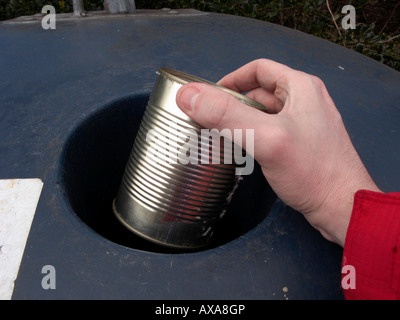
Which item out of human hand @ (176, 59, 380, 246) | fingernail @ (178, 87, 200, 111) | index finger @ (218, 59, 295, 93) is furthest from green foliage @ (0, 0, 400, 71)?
fingernail @ (178, 87, 200, 111)

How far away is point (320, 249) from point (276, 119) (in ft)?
0.78

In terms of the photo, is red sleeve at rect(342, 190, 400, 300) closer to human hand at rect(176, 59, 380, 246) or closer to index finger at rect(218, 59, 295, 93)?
human hand at rect(176, 59, 380, 246)

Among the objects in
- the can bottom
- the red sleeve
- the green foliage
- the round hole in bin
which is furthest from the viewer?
the green foliage

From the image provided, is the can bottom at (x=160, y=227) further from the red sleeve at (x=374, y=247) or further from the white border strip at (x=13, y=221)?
the red sleeve at (x=374, y=247)

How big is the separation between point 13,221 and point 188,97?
1.20 feet

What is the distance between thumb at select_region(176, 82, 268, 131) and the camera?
552mm

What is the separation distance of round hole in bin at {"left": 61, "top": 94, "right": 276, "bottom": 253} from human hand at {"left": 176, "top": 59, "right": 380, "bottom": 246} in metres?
0.15

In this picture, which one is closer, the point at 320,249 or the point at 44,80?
the point at 320,249

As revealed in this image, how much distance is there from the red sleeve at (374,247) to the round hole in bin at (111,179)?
0.22 metres

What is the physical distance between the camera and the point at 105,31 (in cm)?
110

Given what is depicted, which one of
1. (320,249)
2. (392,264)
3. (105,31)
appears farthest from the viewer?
(105,31)

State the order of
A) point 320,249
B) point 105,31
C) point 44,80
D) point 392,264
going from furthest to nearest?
point 105,31 < point 44,80 < point 320,249 < point 392,264
